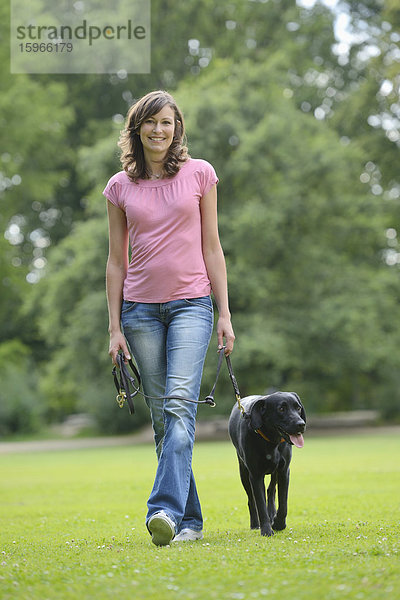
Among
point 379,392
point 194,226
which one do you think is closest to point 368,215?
point 379,392

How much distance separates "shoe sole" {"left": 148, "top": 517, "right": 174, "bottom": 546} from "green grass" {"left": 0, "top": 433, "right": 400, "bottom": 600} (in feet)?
0.21

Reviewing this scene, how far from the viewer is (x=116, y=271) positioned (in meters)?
→ 5.30

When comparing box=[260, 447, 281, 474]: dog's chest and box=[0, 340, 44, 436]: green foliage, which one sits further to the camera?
box=[0, 340, 44, 436]: green foliage

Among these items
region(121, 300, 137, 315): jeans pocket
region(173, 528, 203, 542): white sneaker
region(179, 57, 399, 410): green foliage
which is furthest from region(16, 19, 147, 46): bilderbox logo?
region(173, 528, 203, 542): white sneaker

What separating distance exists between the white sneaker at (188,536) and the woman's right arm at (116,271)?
1080mm

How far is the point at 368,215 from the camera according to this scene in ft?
91.1

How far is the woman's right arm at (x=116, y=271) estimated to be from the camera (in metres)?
5.21

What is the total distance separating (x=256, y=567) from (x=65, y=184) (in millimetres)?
33692

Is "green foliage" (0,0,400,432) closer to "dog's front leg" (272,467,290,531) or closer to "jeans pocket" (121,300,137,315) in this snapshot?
"dog's front leg" (272,467,290,531)

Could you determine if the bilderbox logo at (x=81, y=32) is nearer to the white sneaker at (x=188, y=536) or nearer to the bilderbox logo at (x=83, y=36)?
the bilderbox logo at (x=83, y=36)

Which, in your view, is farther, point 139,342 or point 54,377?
point 54,377

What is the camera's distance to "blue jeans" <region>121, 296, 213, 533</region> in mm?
4824

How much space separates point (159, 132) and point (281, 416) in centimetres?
183

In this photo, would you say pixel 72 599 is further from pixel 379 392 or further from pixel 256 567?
pixel 379 392
